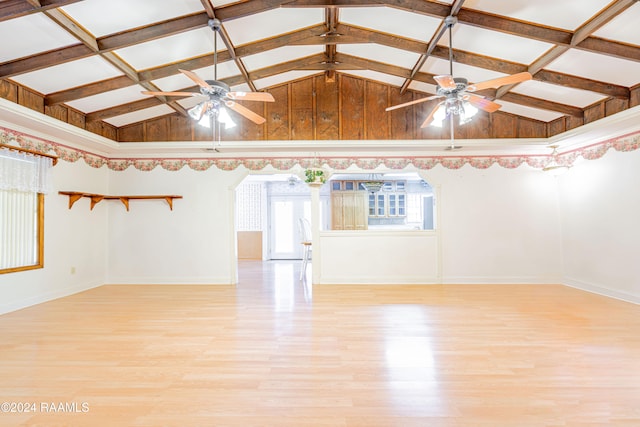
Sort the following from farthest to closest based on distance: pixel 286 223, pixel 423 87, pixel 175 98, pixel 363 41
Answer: pixel 286 223
pixel 423 87
pixel 175 98
pixel 363 41

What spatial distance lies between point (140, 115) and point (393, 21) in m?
3.79

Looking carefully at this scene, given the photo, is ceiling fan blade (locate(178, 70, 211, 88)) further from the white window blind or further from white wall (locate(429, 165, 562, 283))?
white wall (locate(429, 165, 562, 283))

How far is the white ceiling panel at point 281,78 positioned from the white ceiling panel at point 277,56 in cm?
41

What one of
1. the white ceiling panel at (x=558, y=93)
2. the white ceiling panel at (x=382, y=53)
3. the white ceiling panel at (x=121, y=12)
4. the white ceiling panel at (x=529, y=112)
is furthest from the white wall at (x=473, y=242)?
the white ceiling panel at (x=121, y=12)

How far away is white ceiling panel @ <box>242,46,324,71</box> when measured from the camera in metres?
3.83

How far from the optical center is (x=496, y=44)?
323cm

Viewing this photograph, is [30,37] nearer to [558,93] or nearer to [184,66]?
[184,66]

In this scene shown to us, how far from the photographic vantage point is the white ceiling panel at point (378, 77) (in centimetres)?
454

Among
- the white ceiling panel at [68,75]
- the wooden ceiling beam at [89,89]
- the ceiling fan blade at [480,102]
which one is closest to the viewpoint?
the ceiling fan blade at [480,102]

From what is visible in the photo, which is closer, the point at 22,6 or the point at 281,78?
the point at 22,6

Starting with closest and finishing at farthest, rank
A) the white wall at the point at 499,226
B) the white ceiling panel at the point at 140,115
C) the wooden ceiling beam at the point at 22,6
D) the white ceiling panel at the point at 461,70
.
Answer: the wooden ceiling beam at the point at 22,6
the white ceiling panel at the point at 461,70
the white ceiling panel at the point at 140,115
the white wall at the point at 499,226

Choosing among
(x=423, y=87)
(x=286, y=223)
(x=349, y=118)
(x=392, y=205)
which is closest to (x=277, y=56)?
(x=349, y=118)

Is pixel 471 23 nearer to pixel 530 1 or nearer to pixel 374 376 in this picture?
pixel 530 1

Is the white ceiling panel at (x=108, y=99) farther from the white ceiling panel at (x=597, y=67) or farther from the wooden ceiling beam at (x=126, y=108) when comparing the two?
the white ceiling panel at (x=597, y=67)
